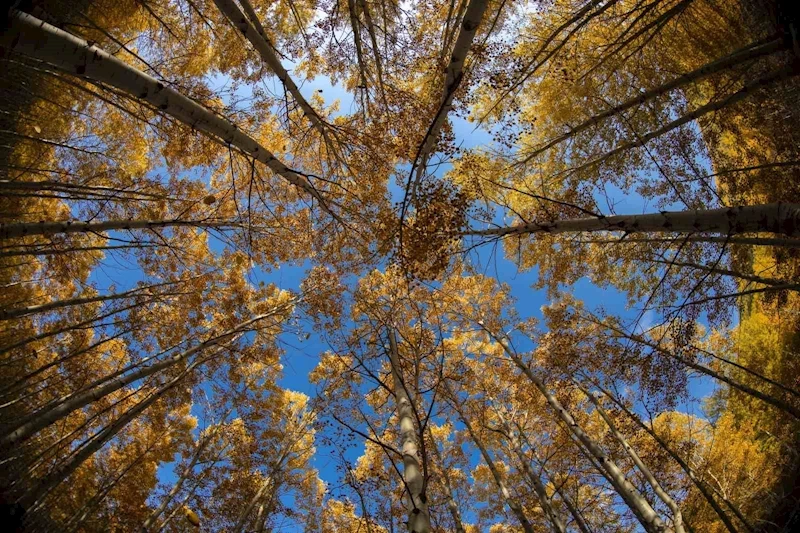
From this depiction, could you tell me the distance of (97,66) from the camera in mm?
2248

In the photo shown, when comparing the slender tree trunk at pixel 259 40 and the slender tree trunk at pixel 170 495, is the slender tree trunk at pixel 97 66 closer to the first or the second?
the slender tree trunk at pixel 259 40

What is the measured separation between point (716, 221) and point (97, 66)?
4.37 m

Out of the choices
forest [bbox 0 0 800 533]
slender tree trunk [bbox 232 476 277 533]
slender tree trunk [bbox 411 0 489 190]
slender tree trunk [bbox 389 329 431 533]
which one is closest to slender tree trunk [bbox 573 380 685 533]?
forest [bbox 0 0 800 533]

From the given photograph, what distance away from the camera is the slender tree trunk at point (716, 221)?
2.53 m

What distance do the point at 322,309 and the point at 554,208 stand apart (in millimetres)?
4858

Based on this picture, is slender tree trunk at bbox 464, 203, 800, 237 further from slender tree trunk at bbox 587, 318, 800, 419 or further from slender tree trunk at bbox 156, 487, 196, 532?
slender tree trunk at bbox 156, 487, 196, 532

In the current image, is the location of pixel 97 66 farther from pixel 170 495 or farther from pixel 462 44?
pixel 170 495

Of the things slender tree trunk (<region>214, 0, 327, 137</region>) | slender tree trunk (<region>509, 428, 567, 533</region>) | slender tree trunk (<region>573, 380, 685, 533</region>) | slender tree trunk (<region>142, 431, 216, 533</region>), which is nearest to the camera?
slender tree trunk (<region>214, 0, 327, 137</region>)

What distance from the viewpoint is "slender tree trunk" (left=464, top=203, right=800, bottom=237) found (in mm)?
2527

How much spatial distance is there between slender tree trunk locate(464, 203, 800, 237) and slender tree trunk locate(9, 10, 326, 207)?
3.39 m

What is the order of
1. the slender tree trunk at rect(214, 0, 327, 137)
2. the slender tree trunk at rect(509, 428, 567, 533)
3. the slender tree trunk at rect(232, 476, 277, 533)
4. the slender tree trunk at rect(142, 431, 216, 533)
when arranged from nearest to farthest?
the slender tree trunk at rect(214, 0, 327, 137), the slender tree trunk at rect(509, 428, 567, 533), the slender tree trunk at rect(142, 431, 216, 533), the slender tree trunk at rect(232, 476, 277, 533)

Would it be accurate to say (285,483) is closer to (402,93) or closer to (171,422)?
(171,422)

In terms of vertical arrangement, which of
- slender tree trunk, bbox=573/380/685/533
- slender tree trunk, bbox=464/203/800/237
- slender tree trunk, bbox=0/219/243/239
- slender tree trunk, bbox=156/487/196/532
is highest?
slender tree trunk, bbox=0/219/243/239

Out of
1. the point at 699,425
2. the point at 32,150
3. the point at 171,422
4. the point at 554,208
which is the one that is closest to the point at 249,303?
the point at 171,422
